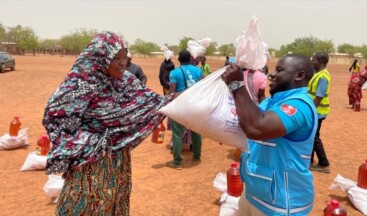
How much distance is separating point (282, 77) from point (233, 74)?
292 mm

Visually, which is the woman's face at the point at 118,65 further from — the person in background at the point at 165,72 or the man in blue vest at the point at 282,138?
the person in background at the point at 165,72

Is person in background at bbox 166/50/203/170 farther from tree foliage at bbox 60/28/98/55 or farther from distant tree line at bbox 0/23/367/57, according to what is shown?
tree foliage at bbox 60/28/98/55

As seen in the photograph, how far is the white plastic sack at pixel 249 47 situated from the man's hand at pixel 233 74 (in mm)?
44

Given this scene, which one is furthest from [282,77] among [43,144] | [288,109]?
[43,144]

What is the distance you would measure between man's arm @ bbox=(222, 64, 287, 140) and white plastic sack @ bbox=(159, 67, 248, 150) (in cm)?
17

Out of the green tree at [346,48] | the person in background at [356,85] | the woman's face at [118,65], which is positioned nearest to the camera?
the woman's face at [118,65]

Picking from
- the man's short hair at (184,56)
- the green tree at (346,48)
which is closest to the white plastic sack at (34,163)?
the man's short hair at (184,56)

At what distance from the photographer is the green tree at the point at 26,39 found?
3000 inches

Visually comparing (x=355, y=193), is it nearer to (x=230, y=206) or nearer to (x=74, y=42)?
(x=230, y=206)

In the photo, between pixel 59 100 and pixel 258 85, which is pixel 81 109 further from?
pixel 258 85

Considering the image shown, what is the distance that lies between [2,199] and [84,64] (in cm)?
290

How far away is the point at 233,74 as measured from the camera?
73.6 inches

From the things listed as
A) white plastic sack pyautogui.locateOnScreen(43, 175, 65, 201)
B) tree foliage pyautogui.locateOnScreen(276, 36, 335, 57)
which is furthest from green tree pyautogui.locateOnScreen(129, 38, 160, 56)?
white plastic sack pyautogui.locateOnScreen(43, 175, 65, 201)

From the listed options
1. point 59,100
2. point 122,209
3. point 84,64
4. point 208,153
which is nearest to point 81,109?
point 59,100
